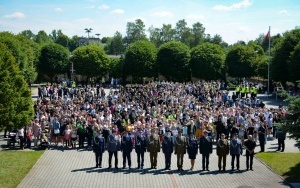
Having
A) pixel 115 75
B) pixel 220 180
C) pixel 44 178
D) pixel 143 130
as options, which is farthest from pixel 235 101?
pixel 115 75

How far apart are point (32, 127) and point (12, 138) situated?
128 cm

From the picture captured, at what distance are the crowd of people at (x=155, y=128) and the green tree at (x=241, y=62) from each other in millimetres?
25063

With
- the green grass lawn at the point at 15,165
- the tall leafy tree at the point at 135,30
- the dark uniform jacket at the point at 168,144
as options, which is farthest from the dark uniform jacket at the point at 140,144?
the tall leafy tree at the point at 135,30

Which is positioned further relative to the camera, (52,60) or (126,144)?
(52,60)

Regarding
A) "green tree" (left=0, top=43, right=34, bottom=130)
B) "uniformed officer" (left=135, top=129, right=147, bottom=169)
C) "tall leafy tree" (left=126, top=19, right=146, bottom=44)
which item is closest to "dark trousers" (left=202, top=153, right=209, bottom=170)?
"uniformed officer" (left=135, top=129, right=147, bottom=169)

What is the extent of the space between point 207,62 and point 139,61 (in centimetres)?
1050

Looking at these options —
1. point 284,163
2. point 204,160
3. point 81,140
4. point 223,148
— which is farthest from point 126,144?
point 284,163

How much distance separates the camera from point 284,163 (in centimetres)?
2020

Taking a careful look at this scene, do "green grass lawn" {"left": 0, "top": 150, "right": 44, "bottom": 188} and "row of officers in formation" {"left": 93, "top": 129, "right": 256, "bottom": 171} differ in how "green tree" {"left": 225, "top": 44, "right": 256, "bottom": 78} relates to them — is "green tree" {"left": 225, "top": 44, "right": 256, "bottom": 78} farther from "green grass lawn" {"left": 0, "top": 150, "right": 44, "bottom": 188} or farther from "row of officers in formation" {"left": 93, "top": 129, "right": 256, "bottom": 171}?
"green grass lawn" {"left": 0, "top": 150, "right": 44, "bottom": 188}

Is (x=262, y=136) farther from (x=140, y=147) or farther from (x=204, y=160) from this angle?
(x=140, y=147)

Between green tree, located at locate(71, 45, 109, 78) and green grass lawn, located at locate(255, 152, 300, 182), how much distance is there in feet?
156

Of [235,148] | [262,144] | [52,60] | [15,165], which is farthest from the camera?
[52,60]

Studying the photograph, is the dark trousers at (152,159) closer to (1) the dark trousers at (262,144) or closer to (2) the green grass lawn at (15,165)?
(2) the green grass lawn at (15,165)

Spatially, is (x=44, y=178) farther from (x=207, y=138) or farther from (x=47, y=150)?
(x=207, y=138)
